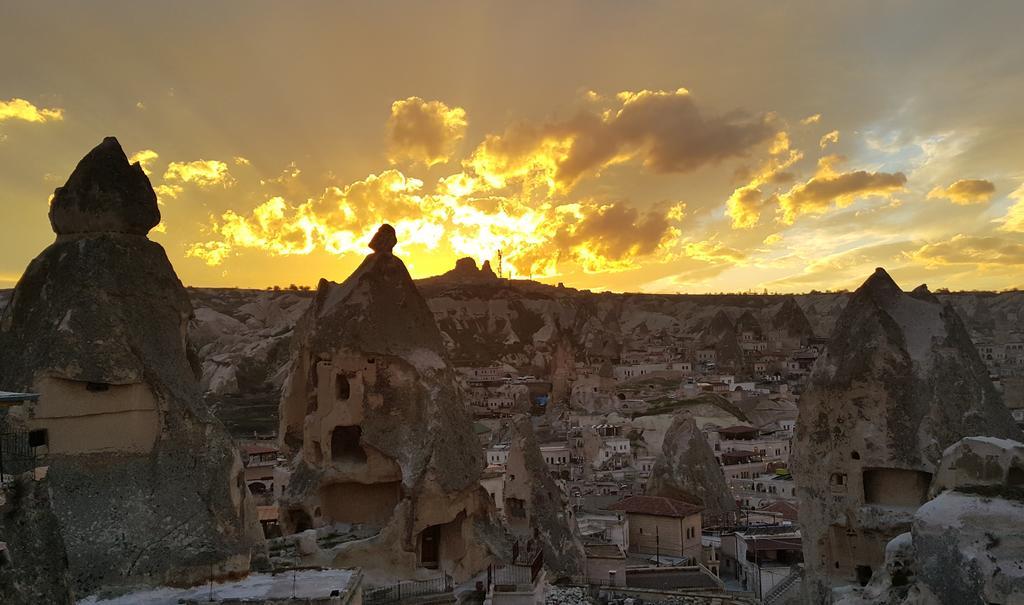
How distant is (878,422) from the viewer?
18297 millimetres

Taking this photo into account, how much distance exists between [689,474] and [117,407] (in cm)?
2727

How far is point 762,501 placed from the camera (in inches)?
1684

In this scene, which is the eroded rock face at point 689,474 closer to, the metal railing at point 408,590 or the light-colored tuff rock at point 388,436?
the light-colored tuff rock at point 388,436

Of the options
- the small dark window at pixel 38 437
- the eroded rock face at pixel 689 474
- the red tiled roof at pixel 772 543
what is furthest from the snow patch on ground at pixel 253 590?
the eroded rock face at pixel 689 474

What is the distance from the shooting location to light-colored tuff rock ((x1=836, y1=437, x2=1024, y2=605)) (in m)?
7.83

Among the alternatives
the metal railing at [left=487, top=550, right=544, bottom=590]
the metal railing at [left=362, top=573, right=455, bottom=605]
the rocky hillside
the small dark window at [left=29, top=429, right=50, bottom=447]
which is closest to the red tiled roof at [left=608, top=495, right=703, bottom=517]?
the metal railing at [left=487, top=550, right=544, bottom=590]

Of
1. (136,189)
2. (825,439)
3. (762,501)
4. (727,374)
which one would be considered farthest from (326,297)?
(727,374)

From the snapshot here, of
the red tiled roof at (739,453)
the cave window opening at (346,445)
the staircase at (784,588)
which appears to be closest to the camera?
the cave window opening at (346,445)

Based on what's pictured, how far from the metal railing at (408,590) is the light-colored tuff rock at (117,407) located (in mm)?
3142

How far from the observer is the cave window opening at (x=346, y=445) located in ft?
69.6

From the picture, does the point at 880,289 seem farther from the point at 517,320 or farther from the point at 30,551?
the point at 517,320

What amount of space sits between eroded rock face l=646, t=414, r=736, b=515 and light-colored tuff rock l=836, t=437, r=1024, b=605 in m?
28.1

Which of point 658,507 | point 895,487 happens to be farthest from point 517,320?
point 895,487

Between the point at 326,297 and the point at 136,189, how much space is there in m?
7.10
